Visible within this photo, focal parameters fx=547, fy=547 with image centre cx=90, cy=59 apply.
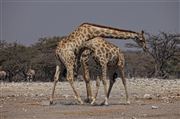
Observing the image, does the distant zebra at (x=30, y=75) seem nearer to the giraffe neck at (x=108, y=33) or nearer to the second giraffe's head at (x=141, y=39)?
the giraffe neck at (x=108, y=33)

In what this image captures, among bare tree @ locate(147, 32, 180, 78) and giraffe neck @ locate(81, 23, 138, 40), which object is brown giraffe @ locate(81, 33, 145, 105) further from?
bare tree @ locate(147, 32, 180, 78)

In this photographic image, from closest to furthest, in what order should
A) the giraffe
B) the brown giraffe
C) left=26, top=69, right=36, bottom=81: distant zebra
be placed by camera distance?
the brown giraffe < the giraffe < left=26, top=69, right=36, bottom=81: distant zebra

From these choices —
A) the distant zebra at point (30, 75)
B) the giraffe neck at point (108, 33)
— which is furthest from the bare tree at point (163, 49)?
the giraffe neck at point (108, 33)

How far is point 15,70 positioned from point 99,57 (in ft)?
119

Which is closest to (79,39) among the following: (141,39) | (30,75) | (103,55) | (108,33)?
(108,33)

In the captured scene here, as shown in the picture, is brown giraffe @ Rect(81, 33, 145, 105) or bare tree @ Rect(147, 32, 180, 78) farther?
bare tree @ Rect(147, 32, 180, 78)

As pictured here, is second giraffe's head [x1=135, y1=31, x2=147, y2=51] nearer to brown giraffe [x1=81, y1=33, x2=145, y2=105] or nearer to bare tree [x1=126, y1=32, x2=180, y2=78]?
brown giraffe [x1=81, y1=33, x2=145, y2=105]

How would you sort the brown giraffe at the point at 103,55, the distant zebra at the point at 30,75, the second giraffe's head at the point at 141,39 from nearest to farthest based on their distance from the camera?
1. the brown giraffe at the point at 103,55
2. the second giraffe's head at the point at 141,39
3. the distant zebra at the point at 30,75

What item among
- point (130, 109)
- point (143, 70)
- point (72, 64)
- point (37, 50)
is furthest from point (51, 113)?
point (143, 70)

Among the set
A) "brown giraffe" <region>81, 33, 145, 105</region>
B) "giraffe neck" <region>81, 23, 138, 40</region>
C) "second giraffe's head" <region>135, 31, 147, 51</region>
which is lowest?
"brown giraffe" <region>81, 33, 145, 105</region>

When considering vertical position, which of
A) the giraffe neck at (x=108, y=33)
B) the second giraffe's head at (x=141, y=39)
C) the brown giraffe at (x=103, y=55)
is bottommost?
the brown giraffe at (x=103, y=55)

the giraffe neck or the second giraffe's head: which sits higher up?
the giraffe neck

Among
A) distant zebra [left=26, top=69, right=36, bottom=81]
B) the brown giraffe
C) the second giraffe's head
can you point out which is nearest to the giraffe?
the second giraffe's head

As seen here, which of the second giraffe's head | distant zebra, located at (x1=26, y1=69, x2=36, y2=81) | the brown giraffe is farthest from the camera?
distant zebra, located at (x1=26, y1=69, x2=36, y2=81)
